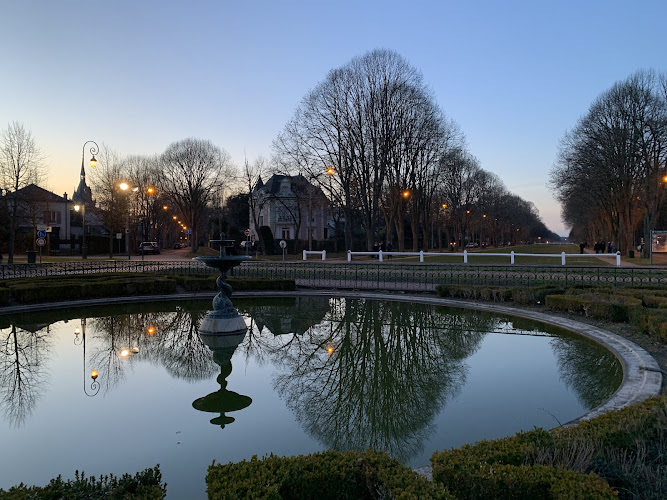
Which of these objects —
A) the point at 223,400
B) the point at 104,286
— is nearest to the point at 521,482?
the point at 223,400

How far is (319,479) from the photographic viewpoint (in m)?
4.00

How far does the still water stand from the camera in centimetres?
620

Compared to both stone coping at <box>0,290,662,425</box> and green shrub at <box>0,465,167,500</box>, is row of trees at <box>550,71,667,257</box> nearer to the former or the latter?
stone coping at <box>0,290,662,425</box>

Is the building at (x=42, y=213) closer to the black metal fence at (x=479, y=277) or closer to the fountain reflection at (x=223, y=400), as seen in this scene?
the black metal fence at (x=479, y=277)

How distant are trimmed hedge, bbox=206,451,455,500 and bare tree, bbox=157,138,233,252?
54.3 meters

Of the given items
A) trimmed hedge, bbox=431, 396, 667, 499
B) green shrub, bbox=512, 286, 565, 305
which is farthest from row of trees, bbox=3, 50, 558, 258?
trimmed hedge, bbox=431, 396, 667, 499

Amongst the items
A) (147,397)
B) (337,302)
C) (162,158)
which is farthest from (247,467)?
(162,158)

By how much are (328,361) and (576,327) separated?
7.40 m

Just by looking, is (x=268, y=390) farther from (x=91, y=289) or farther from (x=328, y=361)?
(x=91, y=289)

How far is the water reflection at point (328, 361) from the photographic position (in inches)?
290

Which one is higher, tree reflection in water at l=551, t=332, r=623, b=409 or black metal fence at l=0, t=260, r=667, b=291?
black metal fence at l=0, t=260, r=667, b=291

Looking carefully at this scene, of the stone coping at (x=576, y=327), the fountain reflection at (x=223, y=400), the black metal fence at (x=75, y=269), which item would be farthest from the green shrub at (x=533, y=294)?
the black metal fence at (x=75, y=269)

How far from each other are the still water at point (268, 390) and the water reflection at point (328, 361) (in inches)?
1.6

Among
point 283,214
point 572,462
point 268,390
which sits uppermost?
point 283,214
